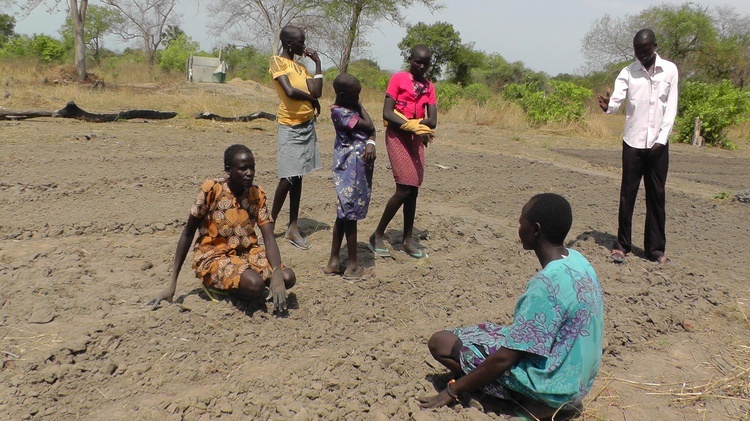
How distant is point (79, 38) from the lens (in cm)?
1948

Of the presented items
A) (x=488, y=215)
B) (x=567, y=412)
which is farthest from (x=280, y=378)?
(x=488, y=215)

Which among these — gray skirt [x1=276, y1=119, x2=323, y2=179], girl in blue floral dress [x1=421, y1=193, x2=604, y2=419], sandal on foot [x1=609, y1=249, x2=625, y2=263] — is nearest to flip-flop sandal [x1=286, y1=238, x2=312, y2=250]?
gray skirt [x1=276, y1=119, x2=323, y2=179]

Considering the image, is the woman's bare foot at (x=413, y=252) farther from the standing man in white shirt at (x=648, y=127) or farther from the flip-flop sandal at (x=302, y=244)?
the standing man in white shirt at (x=648, y=127)

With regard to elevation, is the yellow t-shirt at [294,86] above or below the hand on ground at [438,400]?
above

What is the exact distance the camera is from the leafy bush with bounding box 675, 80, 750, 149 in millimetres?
13148

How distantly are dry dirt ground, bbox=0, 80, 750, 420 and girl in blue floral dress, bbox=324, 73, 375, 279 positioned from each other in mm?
511

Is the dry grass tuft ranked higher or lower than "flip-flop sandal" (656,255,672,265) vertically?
higher

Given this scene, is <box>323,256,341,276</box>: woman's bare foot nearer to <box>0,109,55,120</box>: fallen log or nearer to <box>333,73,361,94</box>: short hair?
<box>333,73,361,94</box>: short hair

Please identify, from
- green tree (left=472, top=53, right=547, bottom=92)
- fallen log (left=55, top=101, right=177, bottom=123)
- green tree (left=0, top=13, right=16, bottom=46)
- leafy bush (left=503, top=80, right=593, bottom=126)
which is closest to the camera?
fallen log (left=55, top=101, right=177, bottom=123)

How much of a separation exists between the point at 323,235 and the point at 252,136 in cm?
550

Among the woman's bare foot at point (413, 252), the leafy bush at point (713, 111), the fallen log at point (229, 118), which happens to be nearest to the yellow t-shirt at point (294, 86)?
the woman's bare foot at point (413, 252)

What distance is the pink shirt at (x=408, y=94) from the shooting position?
4348mm

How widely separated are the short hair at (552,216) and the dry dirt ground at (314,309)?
0.88 meters

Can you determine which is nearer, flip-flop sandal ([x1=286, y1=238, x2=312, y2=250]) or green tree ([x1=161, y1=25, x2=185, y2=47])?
flip-flop sandal ([x1=286, y1=238, x2=312, y2=250])
